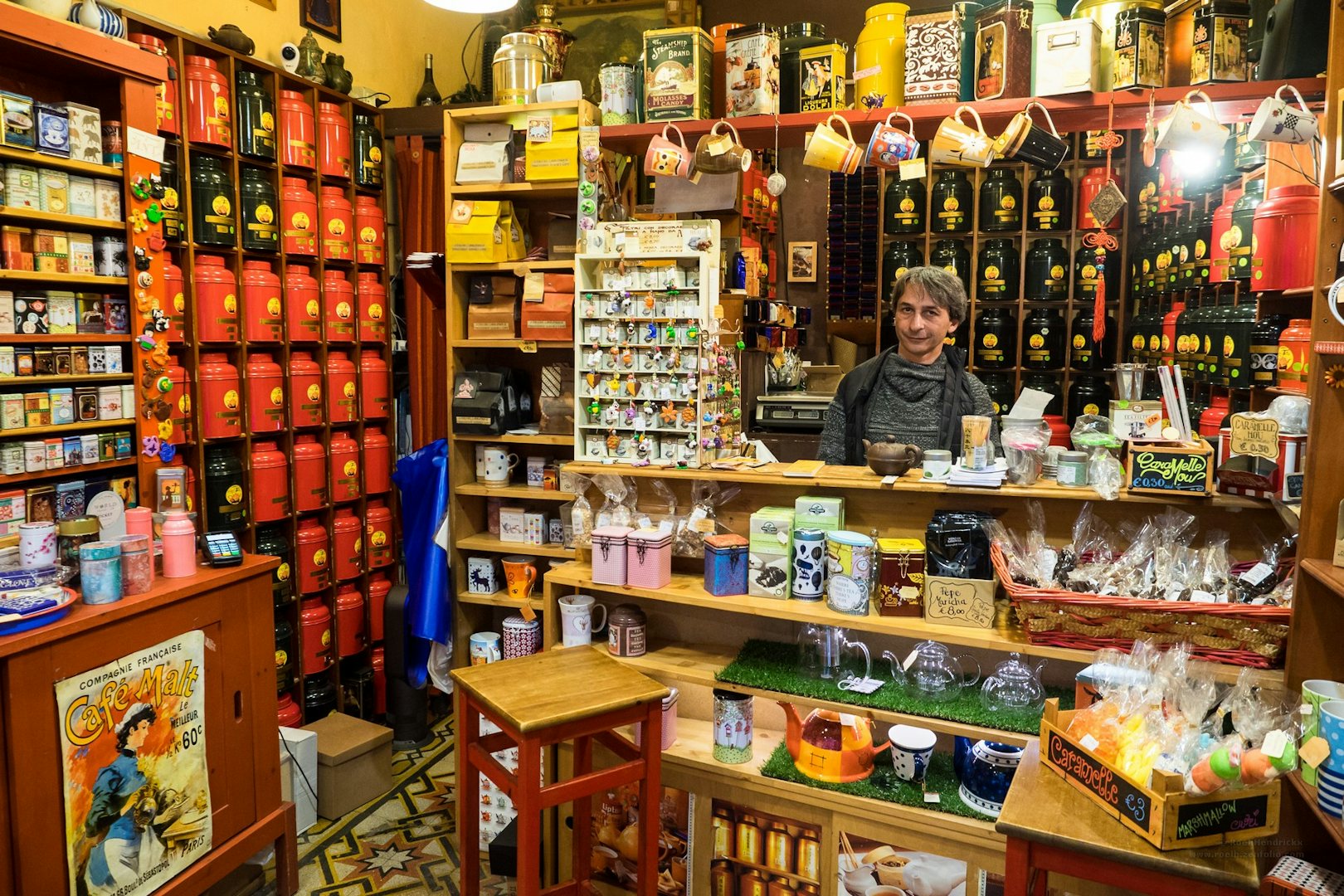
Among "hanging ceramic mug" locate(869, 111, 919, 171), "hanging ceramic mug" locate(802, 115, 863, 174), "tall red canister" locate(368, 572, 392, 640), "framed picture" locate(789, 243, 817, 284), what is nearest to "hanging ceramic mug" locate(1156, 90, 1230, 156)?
"hanging ceramic mug" locate(869, 111, 919, 171)

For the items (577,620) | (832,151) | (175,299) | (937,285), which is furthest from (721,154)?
(175,299)

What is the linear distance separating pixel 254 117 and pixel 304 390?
1.13m

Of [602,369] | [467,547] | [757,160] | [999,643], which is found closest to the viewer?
[999,643]

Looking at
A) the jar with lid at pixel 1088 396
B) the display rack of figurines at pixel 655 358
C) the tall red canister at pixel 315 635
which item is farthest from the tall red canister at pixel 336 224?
the jar with lid at pixel 1088 396

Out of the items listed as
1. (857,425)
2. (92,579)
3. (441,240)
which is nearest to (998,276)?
(857,425)

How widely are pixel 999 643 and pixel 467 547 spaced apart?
2.39 meters

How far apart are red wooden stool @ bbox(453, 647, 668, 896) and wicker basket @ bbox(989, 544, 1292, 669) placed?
2.92ft

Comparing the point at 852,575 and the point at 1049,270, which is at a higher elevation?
the point at 1049,270

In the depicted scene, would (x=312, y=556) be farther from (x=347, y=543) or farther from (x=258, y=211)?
(x=258, y=211)

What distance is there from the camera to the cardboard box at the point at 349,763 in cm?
339

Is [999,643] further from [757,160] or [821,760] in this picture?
[757,160]

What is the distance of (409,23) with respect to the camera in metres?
5.07

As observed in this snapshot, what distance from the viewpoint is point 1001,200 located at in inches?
218

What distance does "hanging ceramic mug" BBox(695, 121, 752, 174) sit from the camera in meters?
2.90
